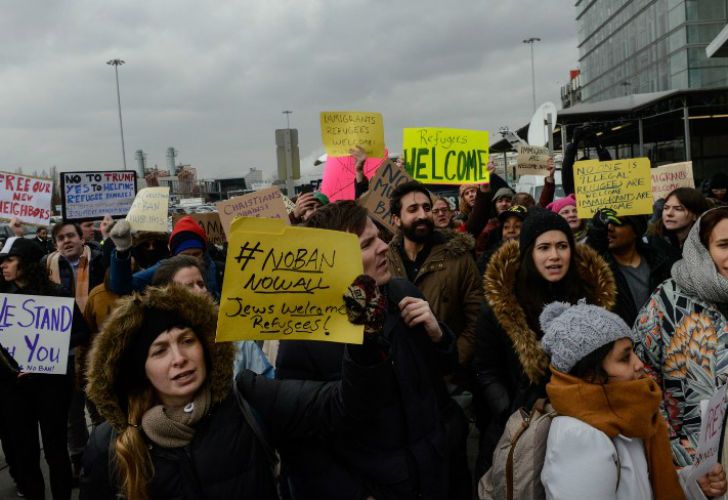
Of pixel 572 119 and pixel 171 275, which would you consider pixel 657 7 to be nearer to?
pixel 572 119

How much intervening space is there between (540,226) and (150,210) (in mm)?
4349

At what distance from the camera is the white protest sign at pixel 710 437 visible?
2074 millimetres

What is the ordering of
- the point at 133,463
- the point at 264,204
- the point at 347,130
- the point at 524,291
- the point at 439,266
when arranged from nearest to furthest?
1. the point at 133,463
2. the point at 524,291
3. the point at 439,266
4. the point at 264,204
5. the point at 347,130

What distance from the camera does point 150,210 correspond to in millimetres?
6383

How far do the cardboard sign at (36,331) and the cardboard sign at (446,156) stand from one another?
3.68 meters

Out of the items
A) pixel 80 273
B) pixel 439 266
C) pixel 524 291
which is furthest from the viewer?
pixel 80 273

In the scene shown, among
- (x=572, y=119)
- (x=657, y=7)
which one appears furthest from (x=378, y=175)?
(x=657, y=7)

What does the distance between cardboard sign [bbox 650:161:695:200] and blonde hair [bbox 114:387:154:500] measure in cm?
639

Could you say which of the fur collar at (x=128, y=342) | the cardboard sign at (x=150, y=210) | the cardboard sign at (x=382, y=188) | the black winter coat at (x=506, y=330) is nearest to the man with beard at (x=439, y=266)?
the black winter coat at (x=506, y=330)

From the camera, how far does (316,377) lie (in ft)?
7.55

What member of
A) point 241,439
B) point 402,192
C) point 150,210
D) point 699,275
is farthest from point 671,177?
point 241,439

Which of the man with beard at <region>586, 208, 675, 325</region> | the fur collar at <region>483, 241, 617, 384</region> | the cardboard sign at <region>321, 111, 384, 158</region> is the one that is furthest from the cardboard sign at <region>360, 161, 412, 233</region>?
the fur collar at <region>483, 241, 617, 384</region>

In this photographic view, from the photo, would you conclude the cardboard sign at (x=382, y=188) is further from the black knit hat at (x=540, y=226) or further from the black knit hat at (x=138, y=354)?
the black knit hat at (x=138, y=354)

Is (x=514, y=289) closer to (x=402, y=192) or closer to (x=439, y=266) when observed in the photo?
(x=439, y=266)
